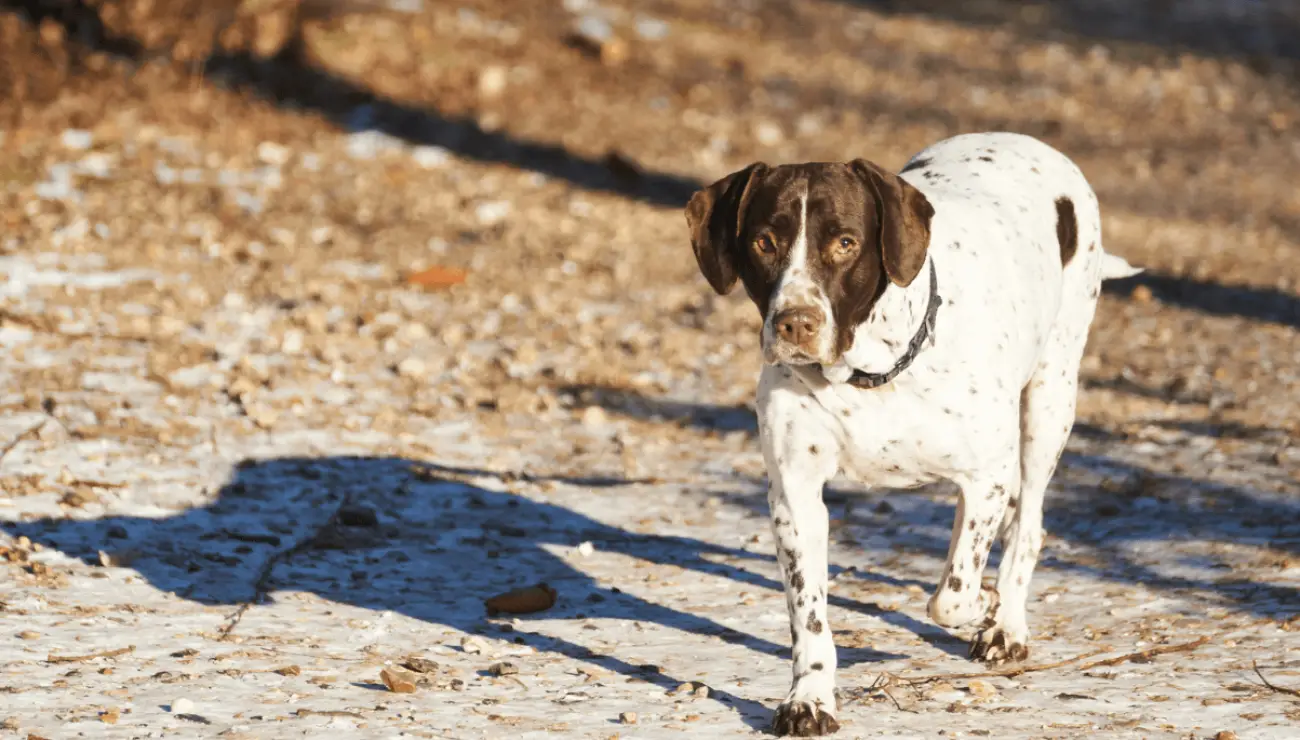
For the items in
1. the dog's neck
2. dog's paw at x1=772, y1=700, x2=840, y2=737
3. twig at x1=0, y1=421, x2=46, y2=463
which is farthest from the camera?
twig at x1=0, y1=421, x2=46, y2=463

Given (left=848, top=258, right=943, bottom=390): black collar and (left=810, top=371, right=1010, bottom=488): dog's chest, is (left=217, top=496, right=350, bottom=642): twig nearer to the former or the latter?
(left=810, top=371, right=1010, bottom=488): dog's chest

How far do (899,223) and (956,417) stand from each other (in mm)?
606

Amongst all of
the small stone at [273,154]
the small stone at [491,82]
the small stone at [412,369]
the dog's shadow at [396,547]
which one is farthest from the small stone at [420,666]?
the small stone at [491,82]

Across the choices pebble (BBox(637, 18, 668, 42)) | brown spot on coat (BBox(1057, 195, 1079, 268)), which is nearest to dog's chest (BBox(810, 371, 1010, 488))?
brown spot on coat (BBox(1057, 195, 1079, 268))

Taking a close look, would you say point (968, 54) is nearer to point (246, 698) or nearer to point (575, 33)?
point (575, 33)

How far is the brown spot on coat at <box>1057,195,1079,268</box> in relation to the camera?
5.91 metres

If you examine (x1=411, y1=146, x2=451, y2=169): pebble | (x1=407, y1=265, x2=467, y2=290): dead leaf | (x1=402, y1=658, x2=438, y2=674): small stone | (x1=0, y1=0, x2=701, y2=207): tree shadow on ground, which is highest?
(x1=0, y1=0, x2=701, y2=207): tree shadow on ground

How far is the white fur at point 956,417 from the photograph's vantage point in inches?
189

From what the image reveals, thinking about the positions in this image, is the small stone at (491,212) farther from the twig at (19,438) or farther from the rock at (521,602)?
the rock at (521,602)

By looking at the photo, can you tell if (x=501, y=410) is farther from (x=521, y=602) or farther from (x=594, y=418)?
(x=521, y=602)

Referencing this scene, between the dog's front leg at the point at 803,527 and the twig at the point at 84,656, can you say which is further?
the twig at the point at 84,656

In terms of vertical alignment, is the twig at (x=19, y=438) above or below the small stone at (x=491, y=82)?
below

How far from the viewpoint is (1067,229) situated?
5.96m

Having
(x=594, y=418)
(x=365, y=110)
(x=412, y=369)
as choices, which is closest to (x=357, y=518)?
(x=594, y=418)
